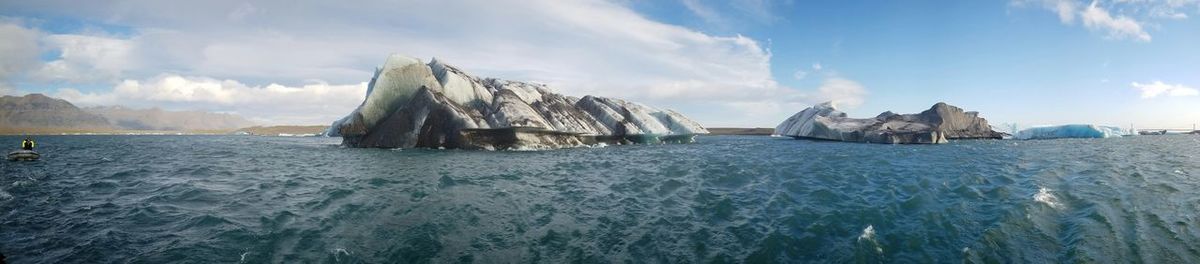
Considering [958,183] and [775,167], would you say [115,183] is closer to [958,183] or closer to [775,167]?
[775,167]

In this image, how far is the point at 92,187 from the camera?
63.2 feet

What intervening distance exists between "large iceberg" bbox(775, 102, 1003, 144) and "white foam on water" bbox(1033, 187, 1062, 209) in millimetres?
60219

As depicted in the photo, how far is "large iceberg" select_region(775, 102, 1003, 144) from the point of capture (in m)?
74.1

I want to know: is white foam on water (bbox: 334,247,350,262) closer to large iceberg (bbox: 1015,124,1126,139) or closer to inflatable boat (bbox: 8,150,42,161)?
inflatable boat (bbox: 8,150,42,161)

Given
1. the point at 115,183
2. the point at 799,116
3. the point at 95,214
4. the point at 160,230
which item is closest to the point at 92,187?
the point at 115,183

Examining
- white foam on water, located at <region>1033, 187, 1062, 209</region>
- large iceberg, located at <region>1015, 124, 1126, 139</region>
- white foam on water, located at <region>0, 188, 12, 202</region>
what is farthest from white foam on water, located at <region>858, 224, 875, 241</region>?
large iceberg, located at <region>1015, 124, 1126, 139</region>

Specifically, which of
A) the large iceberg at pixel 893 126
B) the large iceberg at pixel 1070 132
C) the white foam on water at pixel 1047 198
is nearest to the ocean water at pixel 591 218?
the white foam on water at pixel 1047 198

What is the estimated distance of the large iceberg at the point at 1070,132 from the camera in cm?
10181

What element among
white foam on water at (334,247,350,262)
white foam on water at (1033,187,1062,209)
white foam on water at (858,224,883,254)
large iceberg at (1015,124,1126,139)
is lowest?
white foam on water at (334,247,350,262)

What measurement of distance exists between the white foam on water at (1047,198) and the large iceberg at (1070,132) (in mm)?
113073

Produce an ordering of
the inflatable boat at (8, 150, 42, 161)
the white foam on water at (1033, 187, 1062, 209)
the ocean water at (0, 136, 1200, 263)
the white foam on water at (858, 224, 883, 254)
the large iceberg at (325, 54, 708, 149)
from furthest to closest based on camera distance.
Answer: the large iceberg at (325, 54, 708, 149) → the inflatable boat at (8, 150, 42, 161) → the white foam on water at (1033, 187, 1062, 209) → the white foam on water at (858, 224, 883, 254) → the ocean water at (0, 136, 1200, 263)

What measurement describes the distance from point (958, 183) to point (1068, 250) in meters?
11.7

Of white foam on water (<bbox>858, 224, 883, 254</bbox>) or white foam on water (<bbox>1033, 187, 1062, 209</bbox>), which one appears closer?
white foam on water (<bbox>858, 224, 883, 254</bbox>)

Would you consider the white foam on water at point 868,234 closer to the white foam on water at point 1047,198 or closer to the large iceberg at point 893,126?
the white foam on water at point 1047,198
